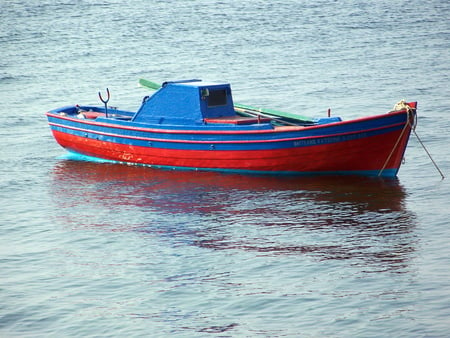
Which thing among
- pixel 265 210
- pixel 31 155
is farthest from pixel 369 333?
pixel 31 155

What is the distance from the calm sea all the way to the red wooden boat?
0.46 m

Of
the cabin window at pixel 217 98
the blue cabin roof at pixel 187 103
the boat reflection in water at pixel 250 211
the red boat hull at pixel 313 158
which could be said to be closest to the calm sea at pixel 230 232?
the boat reflection in water at pixel 250 211

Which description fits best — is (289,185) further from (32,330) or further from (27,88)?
(27,88)

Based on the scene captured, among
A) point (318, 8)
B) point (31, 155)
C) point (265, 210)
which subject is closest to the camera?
point (265, 210)

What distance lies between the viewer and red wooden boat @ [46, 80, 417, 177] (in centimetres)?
2461

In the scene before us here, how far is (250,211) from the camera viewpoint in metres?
22.9

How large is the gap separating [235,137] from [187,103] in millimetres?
2133

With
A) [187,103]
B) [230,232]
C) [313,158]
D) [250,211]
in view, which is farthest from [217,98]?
[230,232]

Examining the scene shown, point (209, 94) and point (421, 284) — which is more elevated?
point (209, 94)

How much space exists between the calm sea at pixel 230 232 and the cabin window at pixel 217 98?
209cm

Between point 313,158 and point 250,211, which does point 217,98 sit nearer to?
point 313,158

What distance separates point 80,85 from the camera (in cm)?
4350

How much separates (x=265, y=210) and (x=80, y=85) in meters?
22.5

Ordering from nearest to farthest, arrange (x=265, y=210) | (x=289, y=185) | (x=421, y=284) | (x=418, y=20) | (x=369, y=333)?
(x=369, y=333) → (x=421, y=284) → (x=265, y=210) → (x=289, y=185) → (x=418, y=20)
